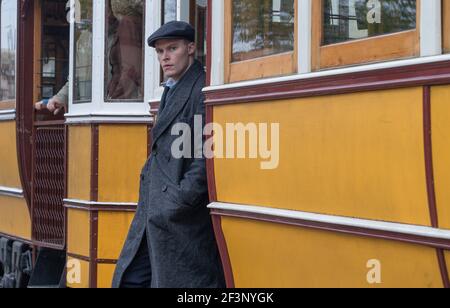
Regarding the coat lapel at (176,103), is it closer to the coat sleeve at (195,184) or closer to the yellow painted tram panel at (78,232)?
the coat sleeve at (195,184)

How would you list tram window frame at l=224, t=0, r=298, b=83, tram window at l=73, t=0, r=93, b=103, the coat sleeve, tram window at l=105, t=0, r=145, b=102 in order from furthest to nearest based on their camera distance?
1. tram window at l=73, t=0, r=93, b=103
2. tram window at l=105, t=0, r=145, b=102
3. the coat sleeve
4. tram window frame at l=224, t=0, r=298, b=83

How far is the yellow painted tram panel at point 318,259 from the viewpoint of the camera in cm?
347

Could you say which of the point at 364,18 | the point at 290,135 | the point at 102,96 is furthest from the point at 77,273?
the point at 364,18

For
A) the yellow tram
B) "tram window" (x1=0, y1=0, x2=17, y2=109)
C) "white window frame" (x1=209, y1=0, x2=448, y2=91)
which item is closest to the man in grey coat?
the yellow tram

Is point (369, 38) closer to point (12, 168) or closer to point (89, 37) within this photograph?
point (89, 37)

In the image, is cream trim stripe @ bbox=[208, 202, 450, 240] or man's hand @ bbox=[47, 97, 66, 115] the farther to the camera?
man's hand @ bbox=[47, 97, 66, 115]

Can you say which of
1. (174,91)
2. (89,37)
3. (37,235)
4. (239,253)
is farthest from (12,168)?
(239,253)

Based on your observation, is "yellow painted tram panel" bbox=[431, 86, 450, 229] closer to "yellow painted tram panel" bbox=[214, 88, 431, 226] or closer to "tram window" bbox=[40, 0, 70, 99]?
"yellow painted tram panel" bbox=[214, 88, 431, 226]

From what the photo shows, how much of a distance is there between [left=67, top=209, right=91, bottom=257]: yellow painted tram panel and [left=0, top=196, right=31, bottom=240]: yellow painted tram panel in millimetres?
1130

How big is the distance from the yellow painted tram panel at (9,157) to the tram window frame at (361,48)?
188 inches

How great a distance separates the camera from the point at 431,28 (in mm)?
3357

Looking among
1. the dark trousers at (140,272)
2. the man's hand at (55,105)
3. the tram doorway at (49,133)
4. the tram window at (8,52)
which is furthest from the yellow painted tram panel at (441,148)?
the tram window at (8,52)

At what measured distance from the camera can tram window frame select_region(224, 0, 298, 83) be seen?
167 inches

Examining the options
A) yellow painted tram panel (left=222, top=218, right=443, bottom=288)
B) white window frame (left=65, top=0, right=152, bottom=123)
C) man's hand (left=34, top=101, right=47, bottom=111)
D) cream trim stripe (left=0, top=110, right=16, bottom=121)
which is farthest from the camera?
cream trim stripe (left=0, top=110, right=16, bottom=121)
